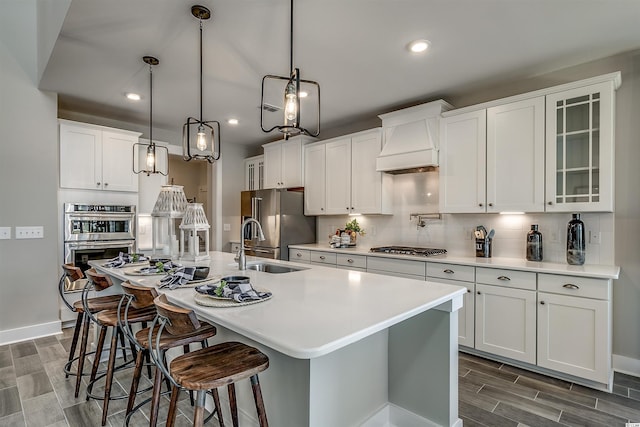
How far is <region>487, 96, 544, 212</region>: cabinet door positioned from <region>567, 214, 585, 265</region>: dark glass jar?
29 cm

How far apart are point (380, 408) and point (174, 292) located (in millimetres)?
1382

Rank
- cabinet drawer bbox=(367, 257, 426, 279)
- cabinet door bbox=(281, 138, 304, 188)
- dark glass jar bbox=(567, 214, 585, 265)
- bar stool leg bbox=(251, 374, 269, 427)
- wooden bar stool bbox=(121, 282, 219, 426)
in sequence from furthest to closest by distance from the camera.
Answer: cabinet door bbox=(281, 138, 304, 188) < cabinet drawer bbox=(367, 257, 426, 279) < dark glass jar bbox=(567, 214, 585, 265) < wooden bar stool bbox=(121, 282, 219, 426) < bar stool leg bbox=(251, 374, 269, 427)

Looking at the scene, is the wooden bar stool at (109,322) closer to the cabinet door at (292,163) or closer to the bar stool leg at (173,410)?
the bar stool leg at (173,410)

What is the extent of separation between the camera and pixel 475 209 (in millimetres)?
3305

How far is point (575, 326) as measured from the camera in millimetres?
2520

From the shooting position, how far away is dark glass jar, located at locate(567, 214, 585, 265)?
110 inches

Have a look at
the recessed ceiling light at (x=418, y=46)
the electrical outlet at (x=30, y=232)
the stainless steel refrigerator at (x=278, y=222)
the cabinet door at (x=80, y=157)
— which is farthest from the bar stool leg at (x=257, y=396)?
the cabinet door at (x=80, y=157)

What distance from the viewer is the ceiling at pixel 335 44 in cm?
215

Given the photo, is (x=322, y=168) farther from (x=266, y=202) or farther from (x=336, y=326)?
(x=336, y=326)

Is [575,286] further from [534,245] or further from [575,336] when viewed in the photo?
[534,245]

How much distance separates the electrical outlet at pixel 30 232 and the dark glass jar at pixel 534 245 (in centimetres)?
500

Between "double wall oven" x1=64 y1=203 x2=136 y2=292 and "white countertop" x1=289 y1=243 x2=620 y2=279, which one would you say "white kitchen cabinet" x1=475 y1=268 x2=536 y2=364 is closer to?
"white countertop" x1=289 y1=243 x2=620 y2=279

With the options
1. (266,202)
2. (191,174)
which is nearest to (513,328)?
(266,202)

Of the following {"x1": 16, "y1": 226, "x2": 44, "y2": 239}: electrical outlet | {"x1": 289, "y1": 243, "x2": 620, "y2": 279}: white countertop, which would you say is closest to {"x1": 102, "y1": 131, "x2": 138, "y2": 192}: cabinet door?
{"x1": 16, "y1": 226, "x2": 44, "y2": 239}: electrical outlet
